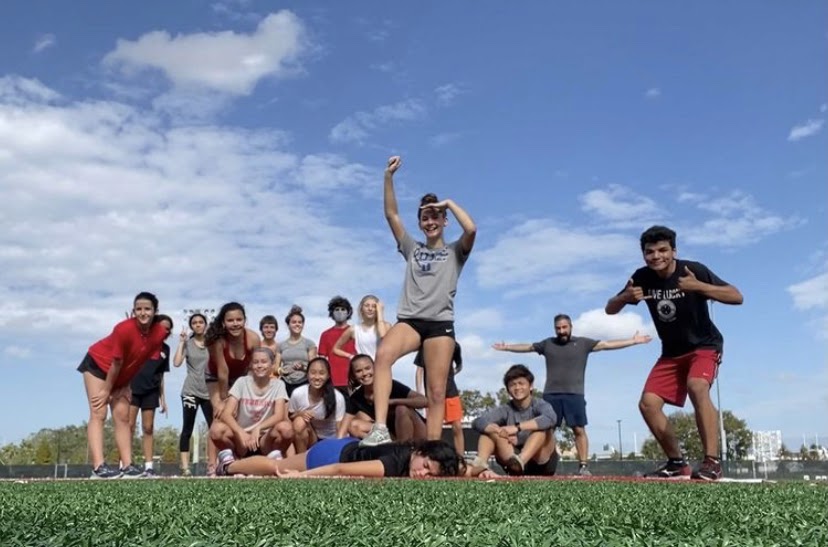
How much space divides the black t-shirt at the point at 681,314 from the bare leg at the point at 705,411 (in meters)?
0.36

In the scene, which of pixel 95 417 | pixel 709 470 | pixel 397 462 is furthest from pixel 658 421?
pixel 95 417

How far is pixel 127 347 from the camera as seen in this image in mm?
7602

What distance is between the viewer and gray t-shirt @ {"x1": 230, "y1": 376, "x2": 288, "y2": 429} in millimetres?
8180

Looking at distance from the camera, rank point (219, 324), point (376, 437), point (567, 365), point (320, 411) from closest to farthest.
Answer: point (376, 437), point (219, 324), point (320, 411), point (567, 365)

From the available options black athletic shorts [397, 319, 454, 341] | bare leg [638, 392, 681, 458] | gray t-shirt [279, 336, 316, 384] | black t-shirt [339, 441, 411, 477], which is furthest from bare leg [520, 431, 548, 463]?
gray t-shirt [279, 336, 316, 384]

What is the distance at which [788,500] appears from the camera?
336 cm

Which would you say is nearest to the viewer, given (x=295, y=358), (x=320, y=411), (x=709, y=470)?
(x=709, y=470)

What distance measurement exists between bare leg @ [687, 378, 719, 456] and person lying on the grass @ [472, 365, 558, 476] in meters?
1.76

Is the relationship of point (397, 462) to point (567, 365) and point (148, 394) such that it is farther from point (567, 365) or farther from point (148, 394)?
point (148, 394)

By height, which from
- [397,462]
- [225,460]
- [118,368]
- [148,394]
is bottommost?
[225,460]

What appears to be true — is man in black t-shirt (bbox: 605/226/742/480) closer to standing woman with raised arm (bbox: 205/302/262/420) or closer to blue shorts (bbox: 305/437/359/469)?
blue shorts (bbox: 305/437/359/469)

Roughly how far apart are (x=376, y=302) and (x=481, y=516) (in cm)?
726

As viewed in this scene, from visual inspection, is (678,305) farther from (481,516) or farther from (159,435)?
(159,435)

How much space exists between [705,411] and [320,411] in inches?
154
